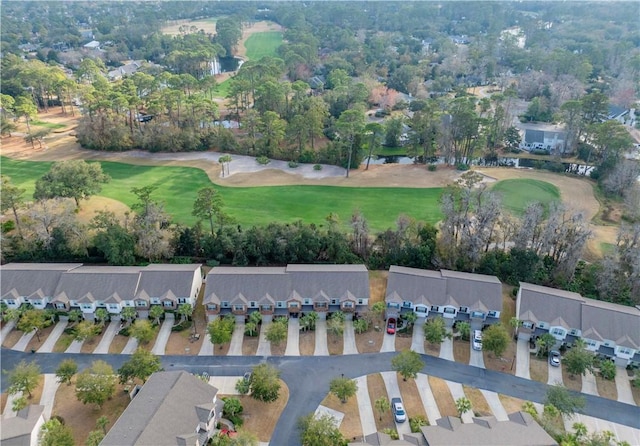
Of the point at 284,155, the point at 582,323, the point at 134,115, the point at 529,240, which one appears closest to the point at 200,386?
the point at 582,323

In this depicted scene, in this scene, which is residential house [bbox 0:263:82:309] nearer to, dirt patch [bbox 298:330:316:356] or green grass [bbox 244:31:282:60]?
dirt patch [bbox 298:330:316:356]

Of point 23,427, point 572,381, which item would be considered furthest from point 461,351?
point 23,427

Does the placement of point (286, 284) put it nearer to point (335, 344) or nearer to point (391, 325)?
point (335, 344)

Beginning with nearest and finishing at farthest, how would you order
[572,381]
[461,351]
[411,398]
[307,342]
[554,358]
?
[411,398] < [572,381] < [554,358] < [461,351] < [307,342]

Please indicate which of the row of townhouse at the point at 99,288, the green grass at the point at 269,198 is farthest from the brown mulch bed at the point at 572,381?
the row of townhouse at the point at 99,288

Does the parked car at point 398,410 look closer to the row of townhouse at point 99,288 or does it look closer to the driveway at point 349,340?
the driveway at point 349,340
